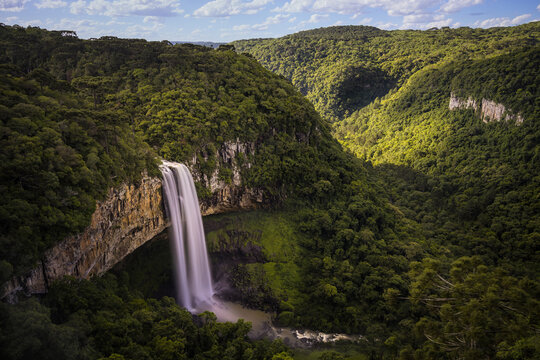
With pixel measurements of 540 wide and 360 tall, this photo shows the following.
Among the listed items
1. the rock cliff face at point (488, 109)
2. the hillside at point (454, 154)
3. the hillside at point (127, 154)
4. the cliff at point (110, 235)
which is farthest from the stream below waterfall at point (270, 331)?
the rock cliff face at point (488, 109)

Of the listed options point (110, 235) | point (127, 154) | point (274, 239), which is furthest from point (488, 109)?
point (110, 235)

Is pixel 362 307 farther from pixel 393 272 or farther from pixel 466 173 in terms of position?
pixel 466 173

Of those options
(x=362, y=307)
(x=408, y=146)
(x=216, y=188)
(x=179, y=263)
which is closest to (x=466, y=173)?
(x=408, y=146)

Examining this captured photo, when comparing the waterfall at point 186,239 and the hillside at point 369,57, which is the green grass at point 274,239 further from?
the hillside at point 369,57

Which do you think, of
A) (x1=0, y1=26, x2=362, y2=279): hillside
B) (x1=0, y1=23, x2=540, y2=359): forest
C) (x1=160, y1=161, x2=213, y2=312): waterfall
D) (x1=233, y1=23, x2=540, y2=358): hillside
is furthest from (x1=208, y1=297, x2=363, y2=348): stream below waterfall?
(x1=0, y1=26, x2=362, y2=279): hillside

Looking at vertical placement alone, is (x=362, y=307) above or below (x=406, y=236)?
below

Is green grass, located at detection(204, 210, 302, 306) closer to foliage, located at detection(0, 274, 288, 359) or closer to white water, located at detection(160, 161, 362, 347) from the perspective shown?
white water, located at detection(160, 161, 362, 347)
